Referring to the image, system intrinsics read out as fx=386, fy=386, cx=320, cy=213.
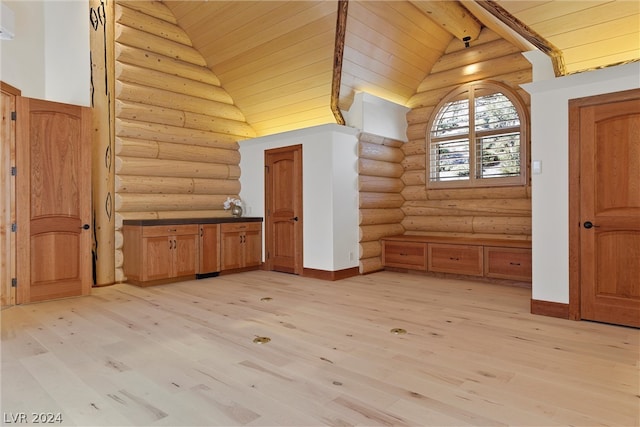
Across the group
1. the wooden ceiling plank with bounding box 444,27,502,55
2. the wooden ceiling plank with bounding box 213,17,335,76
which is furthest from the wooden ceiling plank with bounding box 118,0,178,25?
the wooden ceiling plank with bounding box 444,27,502,55

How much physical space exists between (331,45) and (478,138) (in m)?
2.80

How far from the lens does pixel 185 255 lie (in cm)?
583

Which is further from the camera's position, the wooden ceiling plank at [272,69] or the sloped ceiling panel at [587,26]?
the wooden ceiling plank at [272,69]

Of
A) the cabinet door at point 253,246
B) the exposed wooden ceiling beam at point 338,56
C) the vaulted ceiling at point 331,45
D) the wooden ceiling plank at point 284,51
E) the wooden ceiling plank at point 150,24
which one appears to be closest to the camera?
the vaulted ceiling at point 331,45

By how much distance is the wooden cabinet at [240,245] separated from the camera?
6.36 metres

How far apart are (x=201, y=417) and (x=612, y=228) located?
383 centimetres

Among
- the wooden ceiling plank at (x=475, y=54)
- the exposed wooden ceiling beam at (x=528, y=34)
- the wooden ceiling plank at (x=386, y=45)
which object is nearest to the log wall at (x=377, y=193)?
the wooden ceiling plank at (x=386, y=45)

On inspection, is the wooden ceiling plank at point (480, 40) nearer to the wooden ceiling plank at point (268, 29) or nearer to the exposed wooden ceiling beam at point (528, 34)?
the exposed wooden ceiling beam at point (528, 34)

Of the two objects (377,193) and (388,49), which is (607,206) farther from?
(388,49)

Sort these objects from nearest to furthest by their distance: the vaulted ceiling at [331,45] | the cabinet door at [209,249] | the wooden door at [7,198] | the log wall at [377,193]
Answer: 1. the vaulted ceiling at [331,45]
2. the wooden door at [7,198]
3. the cabinet door at [209,249]
4. the log wall at [377,193]

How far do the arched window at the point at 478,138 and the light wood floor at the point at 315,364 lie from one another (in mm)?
2387

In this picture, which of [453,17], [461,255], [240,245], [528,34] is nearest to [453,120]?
[453,17]

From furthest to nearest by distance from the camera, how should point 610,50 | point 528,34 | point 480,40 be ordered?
point 480,40, point 528,34, point 610,50

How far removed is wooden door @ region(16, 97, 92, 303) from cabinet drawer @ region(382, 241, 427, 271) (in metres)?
4.48
